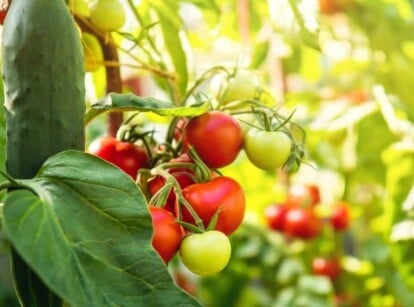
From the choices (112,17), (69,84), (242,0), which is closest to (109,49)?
(112,17)

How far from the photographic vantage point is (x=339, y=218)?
1.27m

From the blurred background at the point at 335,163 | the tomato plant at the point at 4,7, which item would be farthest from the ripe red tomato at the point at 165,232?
the blurred background at the point at 335,163

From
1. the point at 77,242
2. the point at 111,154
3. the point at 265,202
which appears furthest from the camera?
the point at 265,202

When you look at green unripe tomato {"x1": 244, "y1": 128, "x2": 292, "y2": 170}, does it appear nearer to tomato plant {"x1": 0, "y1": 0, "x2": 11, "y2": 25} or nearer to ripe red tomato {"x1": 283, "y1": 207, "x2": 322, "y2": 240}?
tomato plant {"x1": 0, "y1": 0, "x2": 11, "y2": 25}

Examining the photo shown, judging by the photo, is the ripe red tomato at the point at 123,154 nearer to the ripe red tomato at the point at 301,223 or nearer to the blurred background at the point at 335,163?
the blurred background at the point at 335,163

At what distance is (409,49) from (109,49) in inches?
29.9

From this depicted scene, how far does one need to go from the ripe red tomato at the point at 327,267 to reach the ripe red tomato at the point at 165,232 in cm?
81

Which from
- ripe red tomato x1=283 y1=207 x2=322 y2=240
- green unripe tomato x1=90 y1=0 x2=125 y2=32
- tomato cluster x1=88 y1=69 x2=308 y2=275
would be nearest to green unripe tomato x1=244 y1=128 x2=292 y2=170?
tomato cluster x1=88 y1=69 x2=308 y2=275

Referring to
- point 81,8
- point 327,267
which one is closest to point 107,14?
point 81,8

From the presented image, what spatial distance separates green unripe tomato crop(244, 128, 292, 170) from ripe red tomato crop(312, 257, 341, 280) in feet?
2.40

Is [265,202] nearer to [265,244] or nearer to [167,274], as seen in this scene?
[265,244]

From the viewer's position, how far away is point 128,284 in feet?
1.38

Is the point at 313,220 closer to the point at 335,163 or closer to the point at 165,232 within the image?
the point at 335,163

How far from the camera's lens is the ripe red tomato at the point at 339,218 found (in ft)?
4.16
